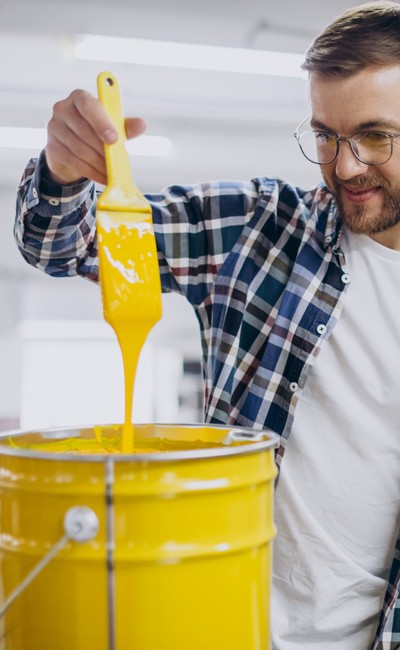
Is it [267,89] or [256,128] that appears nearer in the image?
[267,89]

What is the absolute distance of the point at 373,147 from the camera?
1471 mm

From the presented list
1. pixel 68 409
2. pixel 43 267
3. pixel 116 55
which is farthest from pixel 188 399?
pixel 43 267

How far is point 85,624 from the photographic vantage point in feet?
2.52

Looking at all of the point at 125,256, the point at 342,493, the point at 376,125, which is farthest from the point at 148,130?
the point at 125,256

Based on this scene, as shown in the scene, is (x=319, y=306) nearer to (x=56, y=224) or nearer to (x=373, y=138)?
(x=373, y=138)

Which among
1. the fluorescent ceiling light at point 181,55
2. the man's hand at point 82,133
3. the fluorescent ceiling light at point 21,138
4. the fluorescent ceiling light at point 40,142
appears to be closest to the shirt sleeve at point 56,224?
the man's hand at point 82,133

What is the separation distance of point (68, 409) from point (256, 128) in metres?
3.53

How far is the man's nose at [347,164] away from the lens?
56.8 inches

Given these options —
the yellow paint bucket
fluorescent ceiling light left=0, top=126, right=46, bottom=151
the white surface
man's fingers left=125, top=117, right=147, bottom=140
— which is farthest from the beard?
the white surface

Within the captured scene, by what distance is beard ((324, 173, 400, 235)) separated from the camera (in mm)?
1483

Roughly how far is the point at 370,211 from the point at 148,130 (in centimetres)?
553

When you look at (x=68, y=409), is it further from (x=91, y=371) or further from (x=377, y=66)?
(x=377, y=66)

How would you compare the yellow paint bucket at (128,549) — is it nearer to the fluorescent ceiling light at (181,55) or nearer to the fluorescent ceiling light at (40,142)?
the fluorescent ceiling light at (181,55)

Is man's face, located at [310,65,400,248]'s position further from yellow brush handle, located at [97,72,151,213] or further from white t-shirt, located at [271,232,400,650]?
yellow brush handle, located at [97,72,151,213]
